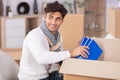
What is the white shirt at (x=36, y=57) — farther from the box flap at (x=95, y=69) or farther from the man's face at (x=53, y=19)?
the box flap at (x=95, y=69)

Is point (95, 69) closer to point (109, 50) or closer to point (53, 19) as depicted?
point (109, 50)

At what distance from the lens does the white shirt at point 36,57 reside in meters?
1.63

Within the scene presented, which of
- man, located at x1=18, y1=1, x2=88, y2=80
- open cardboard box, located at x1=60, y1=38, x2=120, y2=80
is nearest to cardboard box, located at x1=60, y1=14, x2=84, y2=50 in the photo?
man, located at x1=18, y1=1, x2=88, y2=80

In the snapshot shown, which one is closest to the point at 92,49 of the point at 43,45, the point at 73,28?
the point at 43,45

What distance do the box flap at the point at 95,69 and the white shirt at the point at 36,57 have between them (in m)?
0.22

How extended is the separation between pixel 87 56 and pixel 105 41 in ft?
0.59

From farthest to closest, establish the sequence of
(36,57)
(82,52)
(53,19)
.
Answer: (53,19) < (36,57) < (82,52)

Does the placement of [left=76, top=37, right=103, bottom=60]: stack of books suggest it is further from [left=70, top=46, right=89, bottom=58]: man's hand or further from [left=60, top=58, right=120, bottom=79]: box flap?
[left=60, top=58, right=120, bottom=79]: box flap

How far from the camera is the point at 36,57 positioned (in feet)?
5.45

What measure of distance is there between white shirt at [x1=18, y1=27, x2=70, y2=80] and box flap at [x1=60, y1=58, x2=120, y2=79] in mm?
217

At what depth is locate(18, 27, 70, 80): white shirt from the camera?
5.34 feet

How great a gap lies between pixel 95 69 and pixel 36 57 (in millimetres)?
440

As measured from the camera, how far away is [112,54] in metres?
1.67

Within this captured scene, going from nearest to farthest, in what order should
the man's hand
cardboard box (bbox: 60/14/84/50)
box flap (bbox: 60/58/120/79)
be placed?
box flap (bbox: 60/58/120/79)
the man's hand
cardboard box (bbox: 60/14/84/50)
